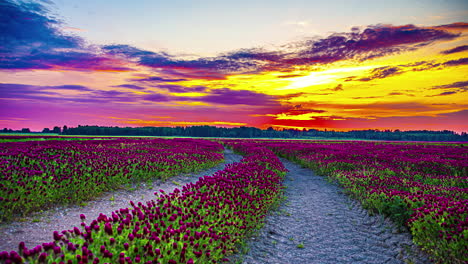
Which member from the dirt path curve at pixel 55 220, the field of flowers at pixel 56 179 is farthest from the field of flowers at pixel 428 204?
the field of flowers at pixel 56 179

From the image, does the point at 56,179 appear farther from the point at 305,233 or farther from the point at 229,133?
the point at 229,133

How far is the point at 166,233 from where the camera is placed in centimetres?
448

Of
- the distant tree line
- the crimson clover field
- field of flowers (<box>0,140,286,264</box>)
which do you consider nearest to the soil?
the crimson clover field

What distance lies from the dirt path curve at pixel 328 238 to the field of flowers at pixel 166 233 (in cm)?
65

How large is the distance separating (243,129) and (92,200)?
137927 millimetres

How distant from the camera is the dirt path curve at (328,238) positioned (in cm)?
636

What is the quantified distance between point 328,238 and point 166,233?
518 centimetres

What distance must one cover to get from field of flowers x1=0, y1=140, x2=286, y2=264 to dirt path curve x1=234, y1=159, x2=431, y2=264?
649 millimetres

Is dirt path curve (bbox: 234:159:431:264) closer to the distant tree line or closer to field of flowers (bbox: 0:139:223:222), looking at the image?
field of flowers (bbox: 0:139:223:222)

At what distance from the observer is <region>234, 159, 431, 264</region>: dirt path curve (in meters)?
6.36

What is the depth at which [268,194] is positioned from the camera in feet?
34.1

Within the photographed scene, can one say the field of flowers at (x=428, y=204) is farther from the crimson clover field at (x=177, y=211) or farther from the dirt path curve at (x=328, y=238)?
the dirt path curve at (x=328, y=238)

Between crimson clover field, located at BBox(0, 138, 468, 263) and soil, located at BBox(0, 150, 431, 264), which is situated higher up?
crimson clover field, located at BBox(0, 138, 468, 263)

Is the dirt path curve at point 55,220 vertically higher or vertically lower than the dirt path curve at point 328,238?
higher
